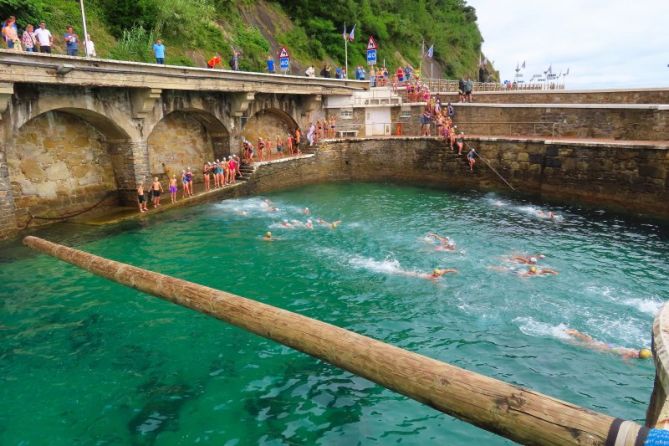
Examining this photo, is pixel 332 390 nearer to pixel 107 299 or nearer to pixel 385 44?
pixel 107 299

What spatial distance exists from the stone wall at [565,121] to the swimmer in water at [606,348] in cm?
1565

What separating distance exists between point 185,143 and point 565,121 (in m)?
19.5

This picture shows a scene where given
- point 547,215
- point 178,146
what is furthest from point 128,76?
point 547,215

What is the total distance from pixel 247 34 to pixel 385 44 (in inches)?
836

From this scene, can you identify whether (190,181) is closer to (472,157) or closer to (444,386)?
(472,157)

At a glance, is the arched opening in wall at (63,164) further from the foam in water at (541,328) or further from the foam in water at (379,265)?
the foam in water at (541,328)

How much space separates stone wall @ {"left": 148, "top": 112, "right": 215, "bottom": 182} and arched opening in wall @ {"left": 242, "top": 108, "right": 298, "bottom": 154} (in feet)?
9.04

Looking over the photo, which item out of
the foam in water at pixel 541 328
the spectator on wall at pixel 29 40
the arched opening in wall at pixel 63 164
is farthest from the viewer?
the arched opening in wall at pixel 63 164

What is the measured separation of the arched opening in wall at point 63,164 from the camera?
18.1m

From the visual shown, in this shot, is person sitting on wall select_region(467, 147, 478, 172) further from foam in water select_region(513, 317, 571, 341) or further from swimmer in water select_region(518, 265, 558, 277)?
foam in water select_region(513, 317, 571, 341)

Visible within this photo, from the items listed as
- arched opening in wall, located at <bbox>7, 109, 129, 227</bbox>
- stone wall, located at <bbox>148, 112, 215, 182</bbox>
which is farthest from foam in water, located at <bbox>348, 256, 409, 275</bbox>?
stone wall, located at <bbox>148, 112, 215, 182</bbox>

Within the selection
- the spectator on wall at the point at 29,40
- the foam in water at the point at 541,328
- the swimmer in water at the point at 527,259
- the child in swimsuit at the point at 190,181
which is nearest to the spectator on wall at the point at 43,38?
the spectator on wall at the point at 29,40

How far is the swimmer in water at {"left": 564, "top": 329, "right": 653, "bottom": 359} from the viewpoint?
9.21 meters

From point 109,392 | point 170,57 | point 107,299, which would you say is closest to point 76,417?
point 109,392
